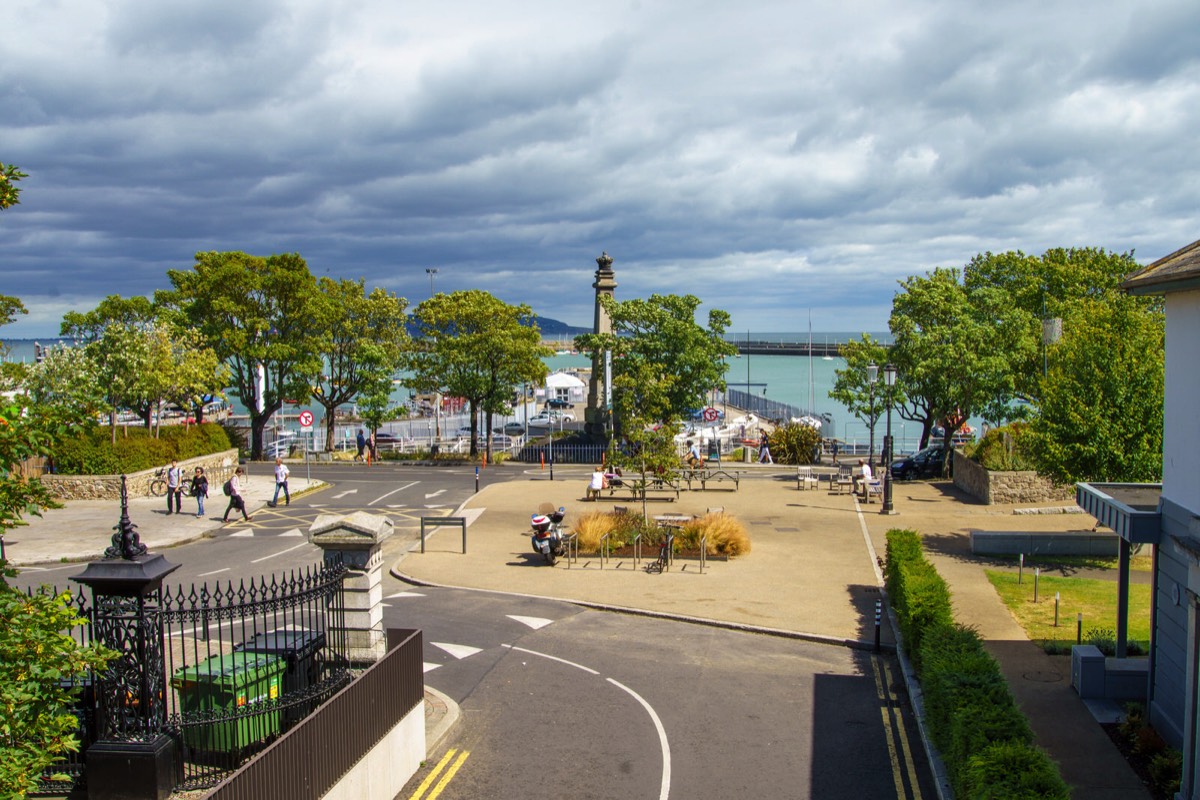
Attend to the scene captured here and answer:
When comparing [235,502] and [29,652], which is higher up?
[29,652]

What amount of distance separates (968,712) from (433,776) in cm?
630

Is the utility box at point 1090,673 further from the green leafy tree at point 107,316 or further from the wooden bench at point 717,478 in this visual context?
the green leafy tree at point 107,316

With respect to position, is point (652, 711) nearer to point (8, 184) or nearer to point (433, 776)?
Answer: point (433, 776)

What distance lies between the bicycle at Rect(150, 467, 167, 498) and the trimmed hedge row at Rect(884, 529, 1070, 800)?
2742 cm

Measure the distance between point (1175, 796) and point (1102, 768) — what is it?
4.77 feet

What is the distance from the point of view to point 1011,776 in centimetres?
864

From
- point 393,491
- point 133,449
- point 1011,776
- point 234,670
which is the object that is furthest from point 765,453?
point 234,670

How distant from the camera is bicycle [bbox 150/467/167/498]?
1321 inches

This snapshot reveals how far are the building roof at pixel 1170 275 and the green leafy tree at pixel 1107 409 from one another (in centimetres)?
944

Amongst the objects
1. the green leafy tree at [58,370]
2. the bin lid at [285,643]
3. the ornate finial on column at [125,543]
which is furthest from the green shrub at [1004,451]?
the green leafy tree at [58,370]

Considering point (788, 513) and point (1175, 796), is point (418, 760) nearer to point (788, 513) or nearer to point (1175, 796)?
point (1175, 796)

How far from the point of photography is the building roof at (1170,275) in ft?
37.4

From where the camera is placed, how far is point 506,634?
17.2 m

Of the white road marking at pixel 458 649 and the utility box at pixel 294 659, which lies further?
the white road marking at pixel 458 649
